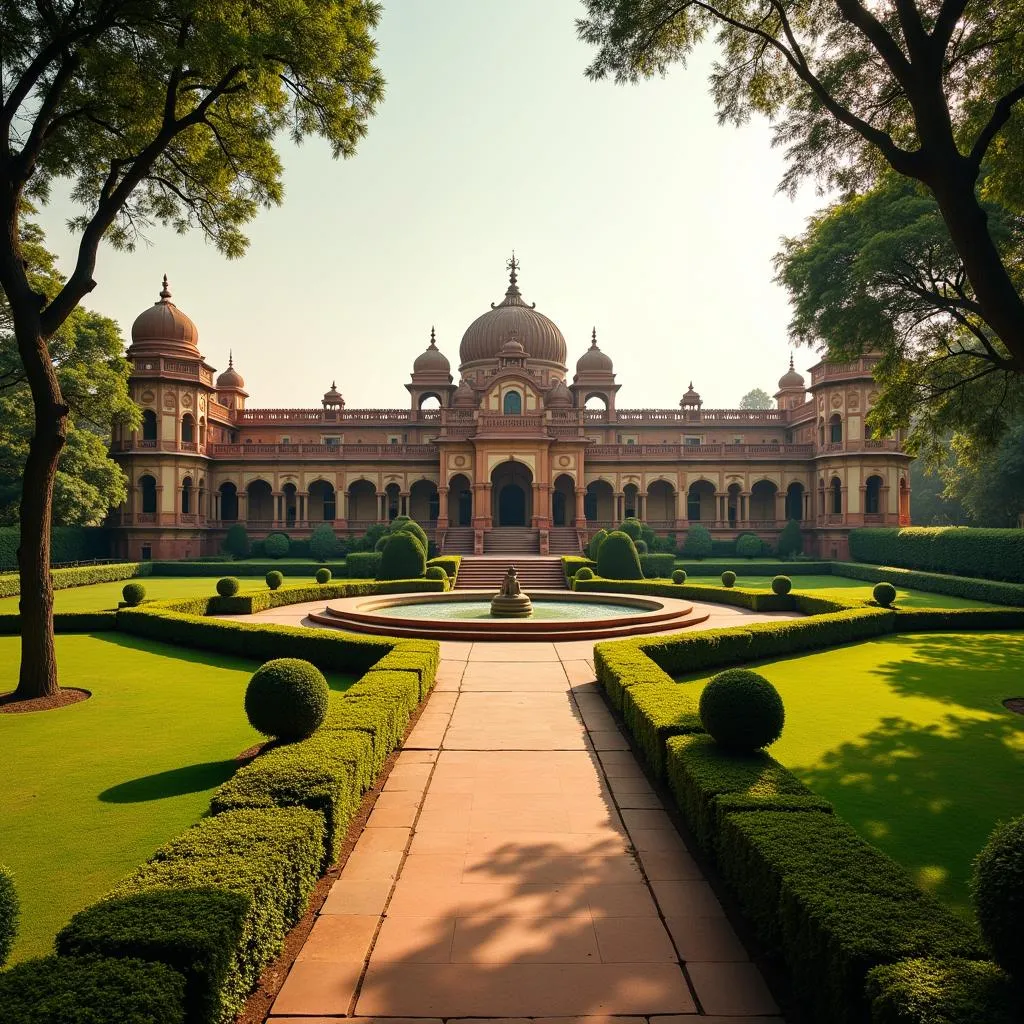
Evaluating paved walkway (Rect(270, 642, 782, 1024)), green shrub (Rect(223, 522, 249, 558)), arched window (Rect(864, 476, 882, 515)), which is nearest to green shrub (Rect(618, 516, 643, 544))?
arched window (Rect(864, 476, 882, 515))

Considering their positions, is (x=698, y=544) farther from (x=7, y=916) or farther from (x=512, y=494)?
(x=7, y=916)

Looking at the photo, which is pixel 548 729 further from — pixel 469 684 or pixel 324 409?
pixel 324 409

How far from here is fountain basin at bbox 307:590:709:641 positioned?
16688 mm

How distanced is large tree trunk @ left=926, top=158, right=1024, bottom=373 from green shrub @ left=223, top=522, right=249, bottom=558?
4031 cm

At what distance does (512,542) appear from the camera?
3853 centimetres

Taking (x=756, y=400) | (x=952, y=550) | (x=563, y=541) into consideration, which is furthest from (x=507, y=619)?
(x=756, y=400)

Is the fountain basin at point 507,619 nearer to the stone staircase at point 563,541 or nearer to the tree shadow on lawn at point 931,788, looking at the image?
the tree shadow on lawn at point 931,788

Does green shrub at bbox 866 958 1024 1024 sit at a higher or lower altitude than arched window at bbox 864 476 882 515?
lower

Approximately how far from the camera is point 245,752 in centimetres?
848

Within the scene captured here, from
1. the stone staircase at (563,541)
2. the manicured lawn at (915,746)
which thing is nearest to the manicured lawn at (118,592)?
the stone staircase at (563,541)

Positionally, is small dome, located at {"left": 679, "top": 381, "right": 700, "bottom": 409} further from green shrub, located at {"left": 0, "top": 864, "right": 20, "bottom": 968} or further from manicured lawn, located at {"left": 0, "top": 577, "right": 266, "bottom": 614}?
green shrub, located at {"left": 0, "top": 864, "right": 20, "bottom": 968}

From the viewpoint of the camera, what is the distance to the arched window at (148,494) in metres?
41.0

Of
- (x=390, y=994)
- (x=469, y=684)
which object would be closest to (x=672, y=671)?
(x=469, y=684)

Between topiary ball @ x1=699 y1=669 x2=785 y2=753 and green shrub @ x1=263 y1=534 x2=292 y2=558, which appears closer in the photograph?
topiary ball @ x1=699 y1=669 x2=785 y2=753
